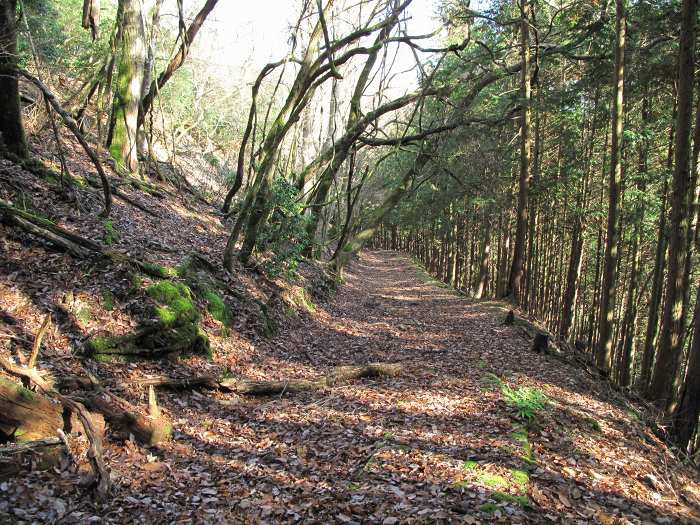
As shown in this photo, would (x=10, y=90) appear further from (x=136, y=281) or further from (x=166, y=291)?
(x=166, y=291)

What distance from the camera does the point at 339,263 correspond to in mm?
18906

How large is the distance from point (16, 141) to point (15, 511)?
6.99 m

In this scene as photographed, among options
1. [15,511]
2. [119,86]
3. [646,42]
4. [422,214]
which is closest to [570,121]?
[646,42]

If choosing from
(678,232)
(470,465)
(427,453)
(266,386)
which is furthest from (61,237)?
(678,232)

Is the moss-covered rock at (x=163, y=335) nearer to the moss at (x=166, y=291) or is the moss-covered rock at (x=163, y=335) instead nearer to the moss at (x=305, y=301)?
the moss at (x=166, y=291)

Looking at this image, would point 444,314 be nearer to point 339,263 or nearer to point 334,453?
point 339,263

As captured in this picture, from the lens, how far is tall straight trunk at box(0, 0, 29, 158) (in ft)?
23.7

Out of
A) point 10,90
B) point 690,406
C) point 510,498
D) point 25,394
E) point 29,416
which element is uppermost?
point 10,90

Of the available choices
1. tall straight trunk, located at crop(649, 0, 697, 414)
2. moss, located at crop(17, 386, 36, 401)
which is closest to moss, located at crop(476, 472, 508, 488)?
moss, located at crop(17, 386, 36, 401)

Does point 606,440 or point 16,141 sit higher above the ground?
point 16,141

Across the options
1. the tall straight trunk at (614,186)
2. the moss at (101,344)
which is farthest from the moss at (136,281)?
the tall straight trunk at (614,186)

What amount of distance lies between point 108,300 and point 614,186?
34.7 ft

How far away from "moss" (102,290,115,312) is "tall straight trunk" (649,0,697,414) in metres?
9.38

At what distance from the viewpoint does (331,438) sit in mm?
5754
